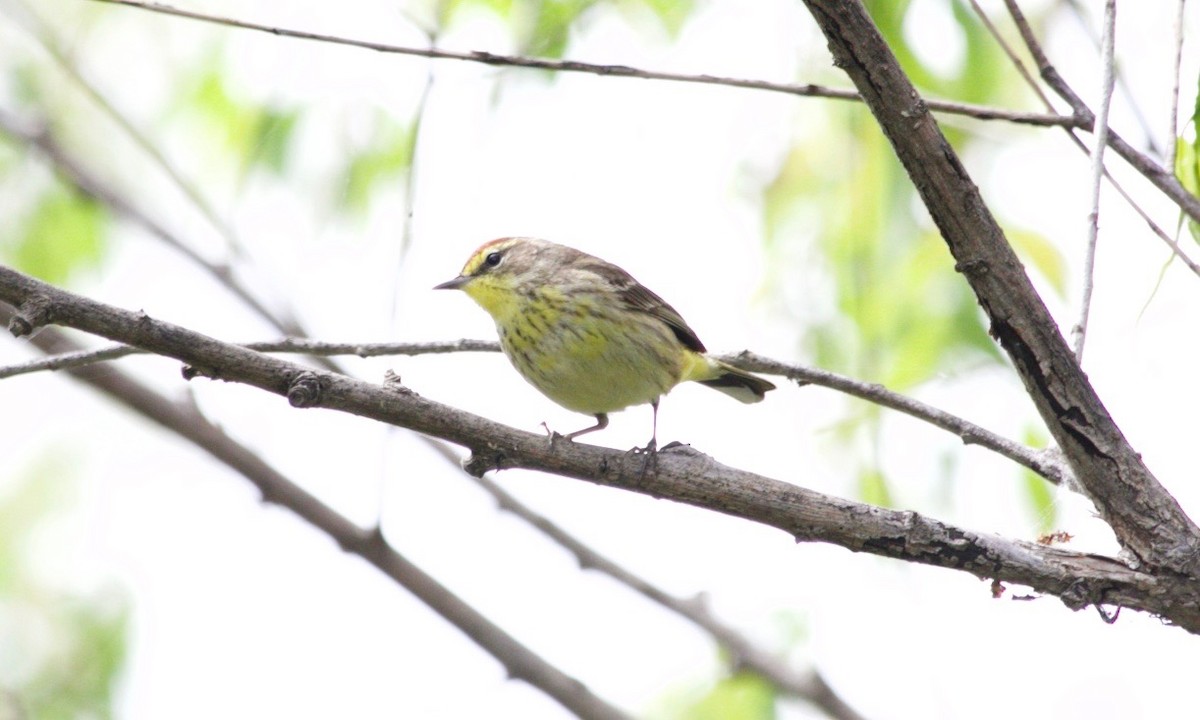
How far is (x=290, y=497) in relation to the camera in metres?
4.84

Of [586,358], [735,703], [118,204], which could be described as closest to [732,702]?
[735,703]

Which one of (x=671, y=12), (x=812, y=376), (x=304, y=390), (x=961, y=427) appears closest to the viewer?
(x=304, y=390)

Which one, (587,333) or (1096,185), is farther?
(587,333)

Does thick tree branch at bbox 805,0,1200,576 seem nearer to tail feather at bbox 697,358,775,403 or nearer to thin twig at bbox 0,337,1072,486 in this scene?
thin twig at bbox 0,337,1072,486

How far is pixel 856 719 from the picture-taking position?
4848mm

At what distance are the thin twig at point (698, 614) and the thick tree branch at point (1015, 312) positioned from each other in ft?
7.07

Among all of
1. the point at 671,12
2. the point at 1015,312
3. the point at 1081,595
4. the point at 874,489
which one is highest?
the point at 671,12

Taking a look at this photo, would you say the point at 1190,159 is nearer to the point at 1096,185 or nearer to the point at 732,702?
the point at 1096,185

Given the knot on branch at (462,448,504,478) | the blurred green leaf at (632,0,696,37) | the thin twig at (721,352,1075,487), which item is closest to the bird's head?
the blurred green leaf at (632,0,696,37)

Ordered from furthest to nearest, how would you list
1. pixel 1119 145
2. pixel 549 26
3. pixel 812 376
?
pixel 549 26
pixel 812 376
pixel 1119 145

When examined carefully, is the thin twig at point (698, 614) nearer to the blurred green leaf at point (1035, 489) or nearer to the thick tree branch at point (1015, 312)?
the blurred green leaf at point (1035, 489)

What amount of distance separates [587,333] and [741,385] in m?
1.23

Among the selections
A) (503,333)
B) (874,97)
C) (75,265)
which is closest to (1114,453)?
A: (874,97)

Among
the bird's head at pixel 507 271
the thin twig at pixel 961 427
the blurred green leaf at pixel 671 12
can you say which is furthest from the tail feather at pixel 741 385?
the thin twig at pixel 961 427
